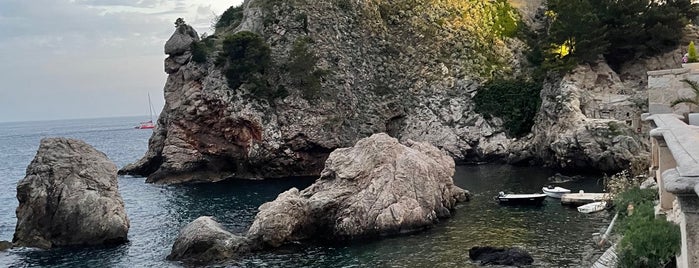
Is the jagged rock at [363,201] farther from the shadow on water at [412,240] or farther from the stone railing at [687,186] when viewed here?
the stone railing at [687,186]

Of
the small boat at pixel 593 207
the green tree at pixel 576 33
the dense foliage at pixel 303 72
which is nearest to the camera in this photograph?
the small boat at pixel 593 207

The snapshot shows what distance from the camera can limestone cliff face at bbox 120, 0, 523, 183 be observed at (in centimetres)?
7262

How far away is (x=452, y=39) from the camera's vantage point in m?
84.7

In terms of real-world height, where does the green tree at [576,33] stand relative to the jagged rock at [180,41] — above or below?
below

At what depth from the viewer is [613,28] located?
6388 centimetres

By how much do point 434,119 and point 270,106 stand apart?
20.8m

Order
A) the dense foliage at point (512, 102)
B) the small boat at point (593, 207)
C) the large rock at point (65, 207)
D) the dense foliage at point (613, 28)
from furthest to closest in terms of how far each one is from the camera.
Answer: the dense foliage at point (512, 102) → the dense foliage at point (613, 28) → the small boat at point (593, 207) → the large rock at point (65, 207)

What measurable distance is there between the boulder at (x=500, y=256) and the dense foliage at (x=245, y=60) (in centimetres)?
4586

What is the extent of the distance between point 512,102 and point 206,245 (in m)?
50.3

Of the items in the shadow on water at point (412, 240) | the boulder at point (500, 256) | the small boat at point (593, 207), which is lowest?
the shadow on water at point (412, 240)

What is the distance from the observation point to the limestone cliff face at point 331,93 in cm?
7262

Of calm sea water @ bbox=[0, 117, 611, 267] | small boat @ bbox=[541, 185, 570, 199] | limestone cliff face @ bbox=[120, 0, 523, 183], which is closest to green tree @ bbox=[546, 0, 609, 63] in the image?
limestone cliff face @ bbox=[120, 0, 523, 183]

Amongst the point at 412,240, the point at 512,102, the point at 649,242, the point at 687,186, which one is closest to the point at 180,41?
the point at 512,102

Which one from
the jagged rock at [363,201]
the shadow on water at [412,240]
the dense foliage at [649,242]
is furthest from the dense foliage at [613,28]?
the dense foliage at [649,242]
